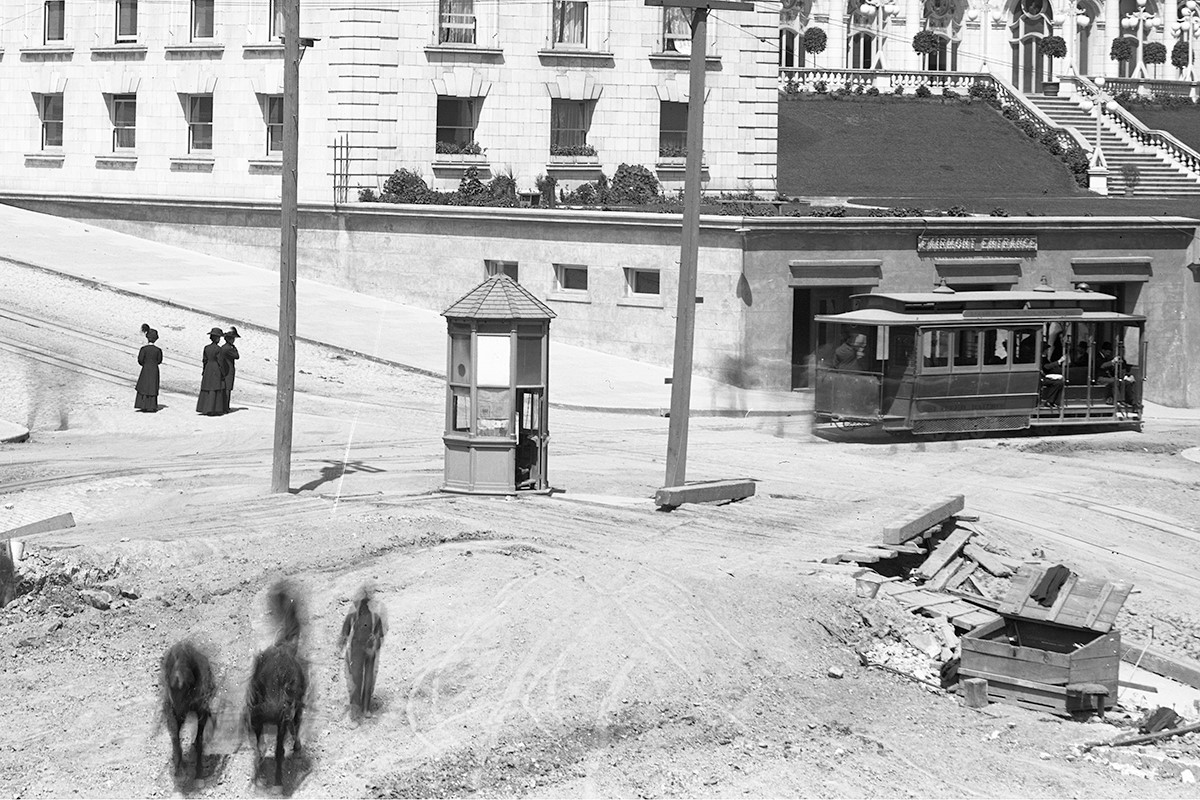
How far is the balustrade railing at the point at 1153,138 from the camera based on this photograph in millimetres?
57338

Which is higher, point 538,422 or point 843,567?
point 538,422

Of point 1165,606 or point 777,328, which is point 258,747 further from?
point 777,328

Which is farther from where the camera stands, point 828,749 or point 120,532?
point 120,532

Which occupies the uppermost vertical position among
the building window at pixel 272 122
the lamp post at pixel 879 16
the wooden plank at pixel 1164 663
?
the lamp post at pixel 879 16

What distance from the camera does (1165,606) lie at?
20.2m

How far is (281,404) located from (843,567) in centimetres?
755

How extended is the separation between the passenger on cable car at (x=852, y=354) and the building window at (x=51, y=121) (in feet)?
85.8

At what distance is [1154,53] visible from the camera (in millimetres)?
75250

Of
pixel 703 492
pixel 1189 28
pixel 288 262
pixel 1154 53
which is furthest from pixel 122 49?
pixel 1189 28

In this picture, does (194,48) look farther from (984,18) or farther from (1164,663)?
(984,18)

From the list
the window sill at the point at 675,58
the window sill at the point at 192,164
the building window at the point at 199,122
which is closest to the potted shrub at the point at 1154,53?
the window sill at the point at 675,58

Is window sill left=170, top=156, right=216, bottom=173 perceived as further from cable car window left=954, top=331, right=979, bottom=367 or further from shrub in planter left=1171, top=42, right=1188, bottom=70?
shrub in planter left=1171, top=42, right=1188, bottom=70

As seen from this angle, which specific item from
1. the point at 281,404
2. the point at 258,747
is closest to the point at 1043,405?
the point at 281,404

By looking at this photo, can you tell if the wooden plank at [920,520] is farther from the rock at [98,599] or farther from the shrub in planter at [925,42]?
the shrub in planter at [925,42]
